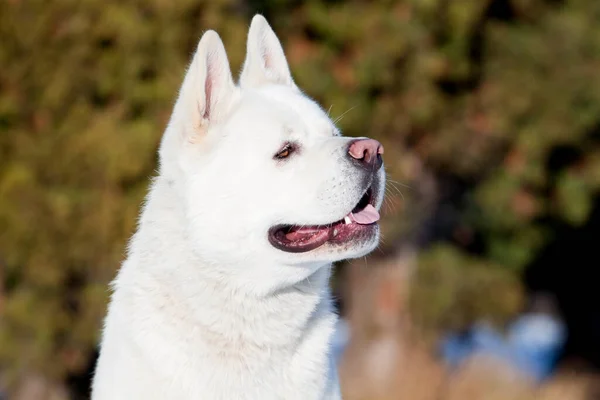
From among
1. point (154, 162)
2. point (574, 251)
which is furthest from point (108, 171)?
point (574, 251)

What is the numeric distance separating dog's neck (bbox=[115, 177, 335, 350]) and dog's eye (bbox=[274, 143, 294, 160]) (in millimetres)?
492

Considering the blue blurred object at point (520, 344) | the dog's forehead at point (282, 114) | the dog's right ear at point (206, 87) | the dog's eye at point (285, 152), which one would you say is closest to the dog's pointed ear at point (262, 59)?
the dog's forehead at point (282, 114)

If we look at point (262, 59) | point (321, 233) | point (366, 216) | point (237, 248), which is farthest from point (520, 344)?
point (237, 248)

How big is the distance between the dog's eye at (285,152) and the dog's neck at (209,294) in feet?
1.61

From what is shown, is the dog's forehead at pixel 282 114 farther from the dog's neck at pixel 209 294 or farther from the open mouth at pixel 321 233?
the dog's neck at pixel 209 294

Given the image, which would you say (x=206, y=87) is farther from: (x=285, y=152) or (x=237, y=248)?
(x=237, y=248)

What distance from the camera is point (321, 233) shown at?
14.3 feet

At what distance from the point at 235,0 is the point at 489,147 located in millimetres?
4649

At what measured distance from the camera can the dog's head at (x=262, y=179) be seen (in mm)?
4262

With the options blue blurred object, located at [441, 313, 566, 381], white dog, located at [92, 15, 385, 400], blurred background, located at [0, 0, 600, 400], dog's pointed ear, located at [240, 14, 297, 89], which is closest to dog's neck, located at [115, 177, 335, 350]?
white dog, located at [92, 15, 385, 400]

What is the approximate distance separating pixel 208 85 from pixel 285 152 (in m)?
0.47

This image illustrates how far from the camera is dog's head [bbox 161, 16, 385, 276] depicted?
14.0ft

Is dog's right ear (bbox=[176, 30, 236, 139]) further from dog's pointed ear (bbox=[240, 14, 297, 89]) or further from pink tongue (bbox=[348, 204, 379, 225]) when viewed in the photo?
pink tongue (bbox=[348, 204, 379, 225])

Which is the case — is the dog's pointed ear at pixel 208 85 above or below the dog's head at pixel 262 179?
above
